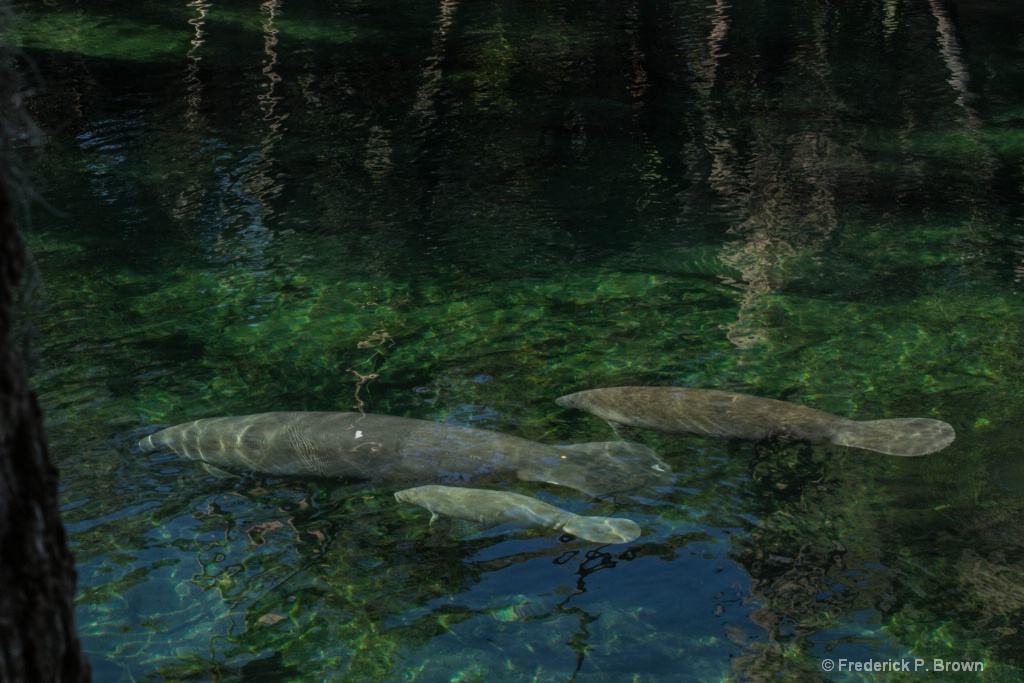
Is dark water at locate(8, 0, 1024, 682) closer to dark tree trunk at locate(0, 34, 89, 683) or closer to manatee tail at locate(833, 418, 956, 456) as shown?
manatee tail at locate(833, 418, 956, 456)

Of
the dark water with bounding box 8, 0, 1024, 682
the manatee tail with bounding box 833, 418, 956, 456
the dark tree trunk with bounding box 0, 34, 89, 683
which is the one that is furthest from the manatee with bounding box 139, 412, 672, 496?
the dark tree trunk with bounding box 0, 34, 89, 683

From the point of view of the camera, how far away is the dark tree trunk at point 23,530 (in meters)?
1.94

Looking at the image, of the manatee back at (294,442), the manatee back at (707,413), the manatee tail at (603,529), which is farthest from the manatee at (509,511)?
the manatee back at (707,413)

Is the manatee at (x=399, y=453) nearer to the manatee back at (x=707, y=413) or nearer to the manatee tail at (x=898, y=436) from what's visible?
the manatee back at (x=707, y=413)

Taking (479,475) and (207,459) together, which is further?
(207,459)

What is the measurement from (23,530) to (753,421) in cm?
483

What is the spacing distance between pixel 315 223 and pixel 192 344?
2876mm

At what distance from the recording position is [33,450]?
2.04 meters

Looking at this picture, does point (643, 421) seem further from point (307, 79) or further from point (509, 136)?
point (307, 79)

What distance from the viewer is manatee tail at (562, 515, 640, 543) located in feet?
16.4

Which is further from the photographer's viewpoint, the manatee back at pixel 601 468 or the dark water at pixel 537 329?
the manatee back at pixel 601 468

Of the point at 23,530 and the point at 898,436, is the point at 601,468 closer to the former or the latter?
the point at 898,436

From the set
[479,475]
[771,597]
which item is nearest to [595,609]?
[771,597]

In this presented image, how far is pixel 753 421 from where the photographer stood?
6121 mm
